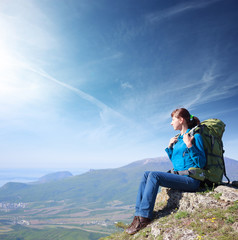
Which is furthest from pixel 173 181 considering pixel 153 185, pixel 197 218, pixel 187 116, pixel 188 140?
pixel 187 116

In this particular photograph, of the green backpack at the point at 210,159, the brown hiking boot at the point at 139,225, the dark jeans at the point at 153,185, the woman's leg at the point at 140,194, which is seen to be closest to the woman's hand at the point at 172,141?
the green backpack at the point at 210,159

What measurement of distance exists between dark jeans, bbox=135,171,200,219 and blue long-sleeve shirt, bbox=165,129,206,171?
1.90 feet

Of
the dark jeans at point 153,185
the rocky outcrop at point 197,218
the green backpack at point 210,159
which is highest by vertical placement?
the green backpack at point 210,159

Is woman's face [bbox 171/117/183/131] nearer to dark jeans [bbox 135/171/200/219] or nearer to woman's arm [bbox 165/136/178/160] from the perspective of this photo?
woman's arm [bbox 165/136/178/160]

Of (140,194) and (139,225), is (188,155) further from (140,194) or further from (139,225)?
(139,225)

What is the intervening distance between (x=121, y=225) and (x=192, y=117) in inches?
235

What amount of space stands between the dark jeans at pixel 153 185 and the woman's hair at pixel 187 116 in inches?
90.3

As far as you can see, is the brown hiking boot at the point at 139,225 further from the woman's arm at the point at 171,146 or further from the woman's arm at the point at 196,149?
the woman's arm at the point at 171,146

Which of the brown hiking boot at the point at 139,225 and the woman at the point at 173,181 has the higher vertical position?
the woman at the point at 173,181

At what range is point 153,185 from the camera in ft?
19.7

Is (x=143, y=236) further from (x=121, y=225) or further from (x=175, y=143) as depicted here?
(x=175, y=143)

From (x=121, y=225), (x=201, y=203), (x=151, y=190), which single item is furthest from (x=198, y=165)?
(x=121, y=225)

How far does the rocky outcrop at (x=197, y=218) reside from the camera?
4387mm

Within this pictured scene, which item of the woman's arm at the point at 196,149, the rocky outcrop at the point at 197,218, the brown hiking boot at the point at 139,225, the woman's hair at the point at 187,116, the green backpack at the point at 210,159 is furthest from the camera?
the woman's hair at the point at 187,116
